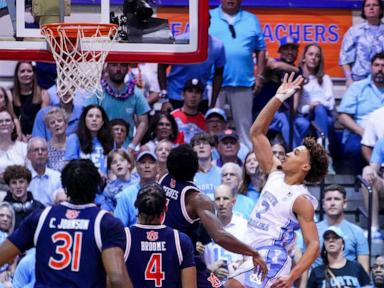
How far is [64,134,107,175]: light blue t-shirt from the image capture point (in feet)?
39.6

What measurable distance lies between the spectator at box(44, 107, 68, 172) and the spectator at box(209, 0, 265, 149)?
2.00 m

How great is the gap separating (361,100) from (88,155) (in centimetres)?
302

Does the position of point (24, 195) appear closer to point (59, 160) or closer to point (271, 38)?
point (59, 160)

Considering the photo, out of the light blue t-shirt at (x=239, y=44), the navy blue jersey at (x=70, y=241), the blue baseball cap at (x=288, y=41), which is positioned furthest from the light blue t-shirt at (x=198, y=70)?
the navy blue jersey at (x=70, y=241)

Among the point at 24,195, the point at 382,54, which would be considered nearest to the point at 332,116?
the point at 382,54

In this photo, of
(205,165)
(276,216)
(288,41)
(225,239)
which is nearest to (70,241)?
(225,239)

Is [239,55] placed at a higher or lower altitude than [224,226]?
higher

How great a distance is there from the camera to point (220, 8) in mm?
13484

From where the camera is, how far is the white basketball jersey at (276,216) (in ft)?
29.2

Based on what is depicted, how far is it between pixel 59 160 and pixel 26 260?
2.35 m

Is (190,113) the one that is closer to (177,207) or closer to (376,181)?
(376,181)

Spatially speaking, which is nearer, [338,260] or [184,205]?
[184,205]

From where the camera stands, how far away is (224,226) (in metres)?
11.0

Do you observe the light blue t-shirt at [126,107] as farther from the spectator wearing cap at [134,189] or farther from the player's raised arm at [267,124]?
the player's raised arm at [267,124]
